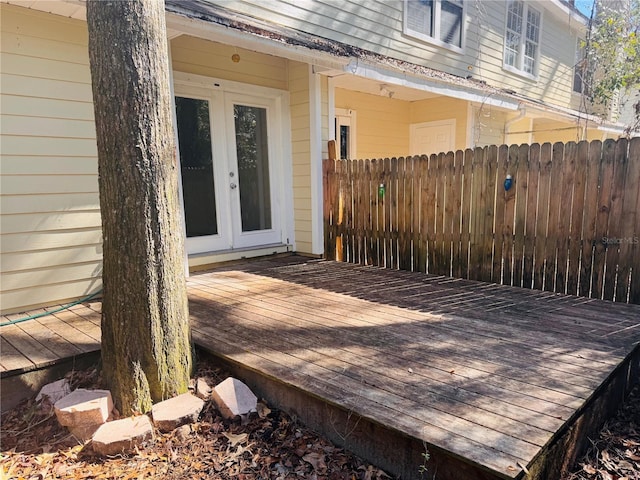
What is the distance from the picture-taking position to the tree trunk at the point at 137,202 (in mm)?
1948

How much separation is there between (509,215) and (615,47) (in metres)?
8.85

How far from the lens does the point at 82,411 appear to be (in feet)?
6.47

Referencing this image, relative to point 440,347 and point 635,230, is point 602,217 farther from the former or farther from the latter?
point 440,347

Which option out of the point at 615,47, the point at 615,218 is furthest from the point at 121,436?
the point at 615,47

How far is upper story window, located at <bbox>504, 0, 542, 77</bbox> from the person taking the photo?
917 centimetres

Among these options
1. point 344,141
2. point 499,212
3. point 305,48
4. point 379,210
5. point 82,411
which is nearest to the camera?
point 82,411

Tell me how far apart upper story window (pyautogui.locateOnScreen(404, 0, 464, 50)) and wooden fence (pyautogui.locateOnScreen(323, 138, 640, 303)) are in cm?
374

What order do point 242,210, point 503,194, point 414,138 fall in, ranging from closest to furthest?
1. point 503,194
2. point 242,210
3. point 414,138

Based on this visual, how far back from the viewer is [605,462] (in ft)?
6.19

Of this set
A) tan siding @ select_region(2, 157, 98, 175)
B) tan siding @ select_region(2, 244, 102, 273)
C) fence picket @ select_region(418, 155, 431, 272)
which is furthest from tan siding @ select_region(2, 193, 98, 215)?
fence picket @ select_region(418, 155, 431, 272)

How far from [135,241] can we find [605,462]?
252cm

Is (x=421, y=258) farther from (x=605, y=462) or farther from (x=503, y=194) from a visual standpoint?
(x=605, y=462)

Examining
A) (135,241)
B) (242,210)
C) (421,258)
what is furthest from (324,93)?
(135,241)

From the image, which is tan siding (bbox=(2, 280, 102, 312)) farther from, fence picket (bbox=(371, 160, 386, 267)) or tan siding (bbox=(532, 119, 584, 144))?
tan siding (bbox=(532, 119, 584, 144))
